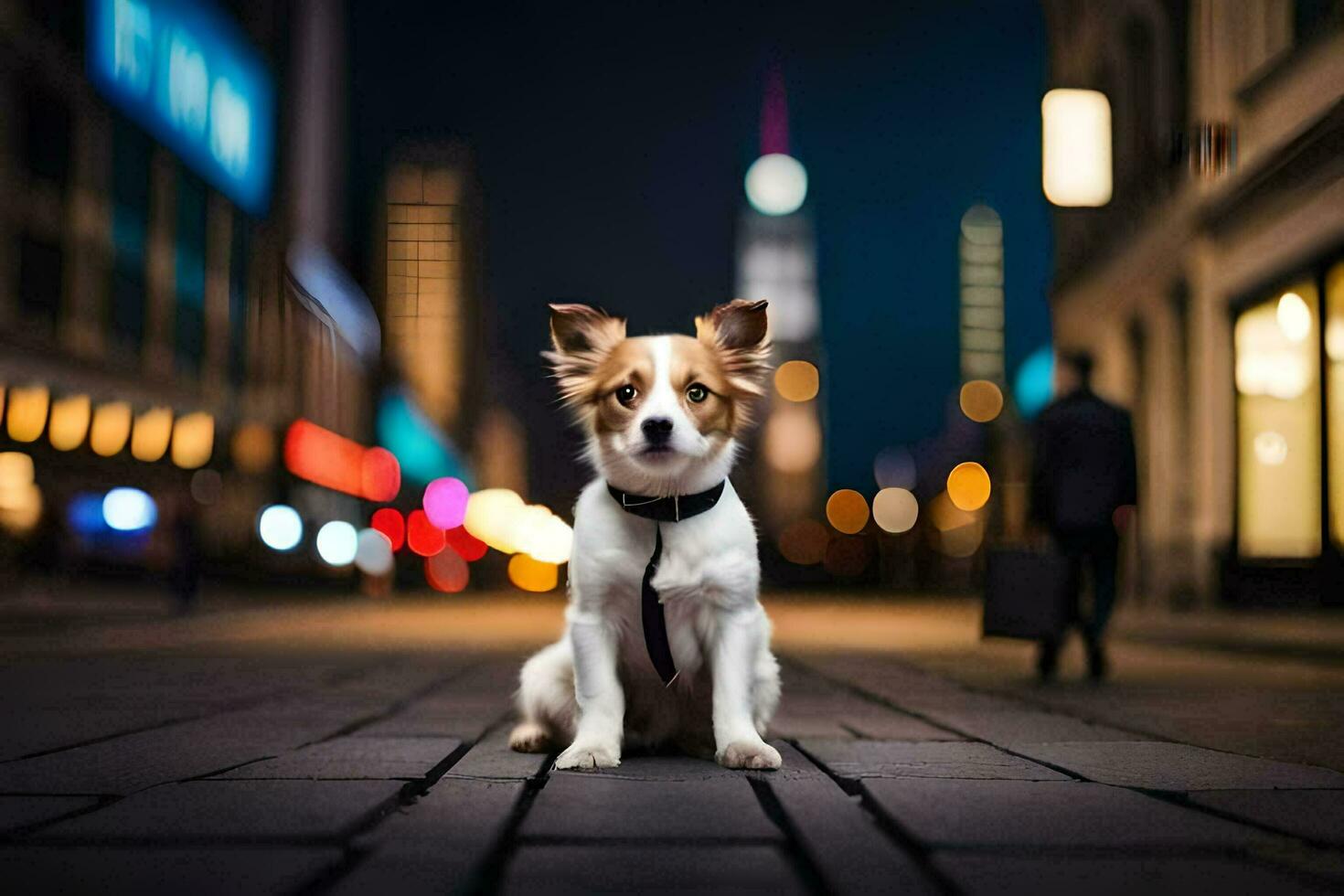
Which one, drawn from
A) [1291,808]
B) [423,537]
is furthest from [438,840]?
[423,537]

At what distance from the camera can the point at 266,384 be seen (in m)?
54.9

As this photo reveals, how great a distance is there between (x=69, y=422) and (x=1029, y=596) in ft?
103

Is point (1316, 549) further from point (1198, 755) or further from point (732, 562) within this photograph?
point (732, 562)

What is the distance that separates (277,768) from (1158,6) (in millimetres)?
21613

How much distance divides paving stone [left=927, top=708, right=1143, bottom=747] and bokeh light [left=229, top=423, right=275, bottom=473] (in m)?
43.5

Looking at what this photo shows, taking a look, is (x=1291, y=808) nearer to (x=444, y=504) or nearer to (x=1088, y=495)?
(x=1088, y=495)

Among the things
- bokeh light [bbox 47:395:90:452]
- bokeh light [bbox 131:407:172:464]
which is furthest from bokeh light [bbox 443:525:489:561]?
bokeh light [bbox 47:395:90:452]

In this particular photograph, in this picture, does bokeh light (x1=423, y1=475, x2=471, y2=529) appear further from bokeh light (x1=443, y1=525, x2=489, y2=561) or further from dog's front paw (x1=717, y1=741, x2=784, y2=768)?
dog's front paw (x1=717, y1=741, x2=784, y2=768)

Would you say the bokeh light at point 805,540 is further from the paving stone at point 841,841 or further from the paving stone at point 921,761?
the paving stone at point 841,841

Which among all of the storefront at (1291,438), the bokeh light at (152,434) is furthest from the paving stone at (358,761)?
the bokeh light at (152,434)

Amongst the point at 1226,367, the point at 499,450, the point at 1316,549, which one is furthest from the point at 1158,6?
the point at 499,450

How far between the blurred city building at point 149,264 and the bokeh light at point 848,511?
107m

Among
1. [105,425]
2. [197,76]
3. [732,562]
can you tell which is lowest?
[732,562]

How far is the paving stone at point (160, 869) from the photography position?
116 inches
